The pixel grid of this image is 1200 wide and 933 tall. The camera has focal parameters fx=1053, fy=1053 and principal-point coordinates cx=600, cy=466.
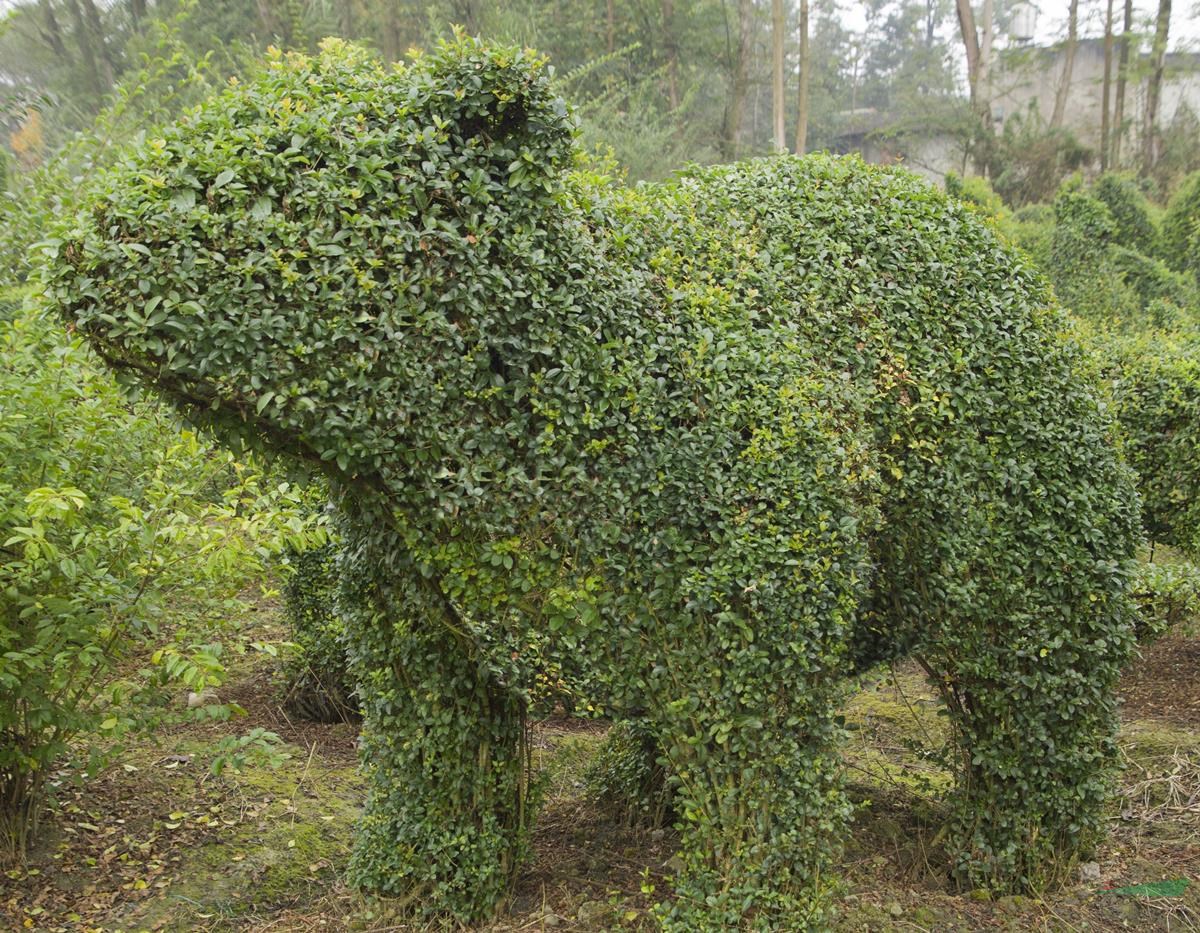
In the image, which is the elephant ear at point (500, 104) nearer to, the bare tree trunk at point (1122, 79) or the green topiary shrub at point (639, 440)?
the green topiary shrub at point (639, 440)

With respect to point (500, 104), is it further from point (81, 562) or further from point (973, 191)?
point (973, 191)

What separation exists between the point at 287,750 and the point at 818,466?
14.5ft

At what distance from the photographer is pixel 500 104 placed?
3387mm

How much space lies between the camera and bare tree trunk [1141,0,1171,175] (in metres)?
24.9

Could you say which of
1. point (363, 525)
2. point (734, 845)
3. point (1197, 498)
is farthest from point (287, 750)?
point (1197, 498)

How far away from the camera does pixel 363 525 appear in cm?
416

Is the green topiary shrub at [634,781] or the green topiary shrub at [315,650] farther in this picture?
the green topiary shrub at [315,650]

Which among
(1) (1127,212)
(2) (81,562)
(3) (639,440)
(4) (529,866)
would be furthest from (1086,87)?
(2) (81,562)

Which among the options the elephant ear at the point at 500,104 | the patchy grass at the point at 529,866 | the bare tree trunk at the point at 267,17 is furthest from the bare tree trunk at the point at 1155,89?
the elephant ear at the point at 500,104

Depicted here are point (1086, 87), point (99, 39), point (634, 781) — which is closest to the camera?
point (634, 781)

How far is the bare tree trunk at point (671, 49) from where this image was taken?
23.4 m

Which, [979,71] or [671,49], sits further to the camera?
[979,71]

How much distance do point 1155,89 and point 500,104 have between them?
27.2 meters

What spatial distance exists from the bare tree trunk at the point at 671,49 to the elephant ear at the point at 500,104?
21008 mm
